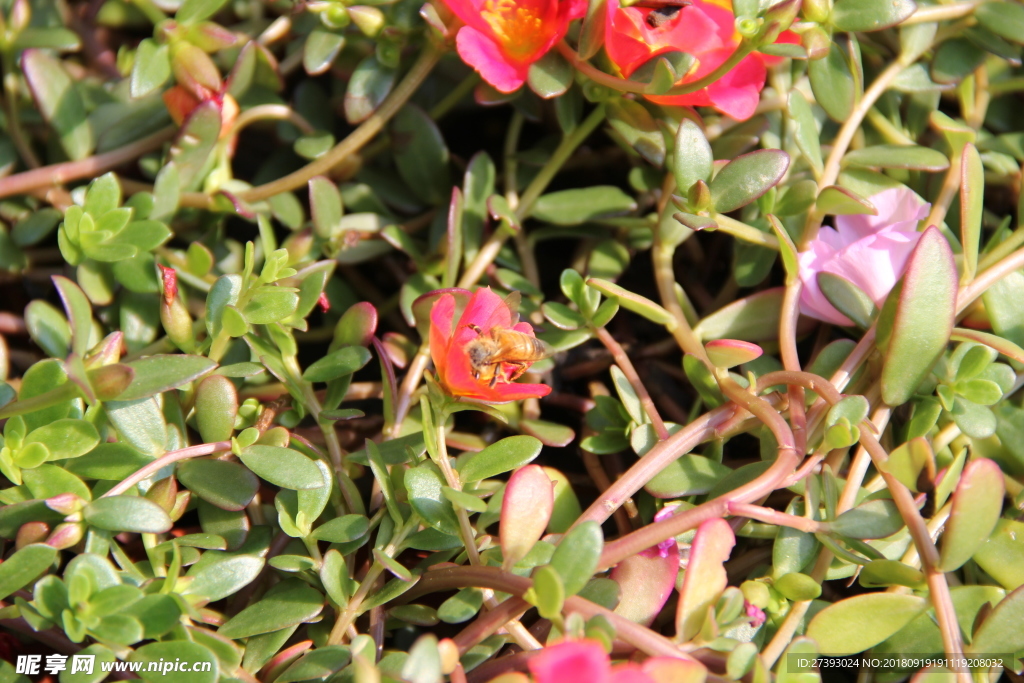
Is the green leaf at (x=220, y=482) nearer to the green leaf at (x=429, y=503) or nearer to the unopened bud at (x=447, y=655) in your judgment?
the green leaf at (x=429, y=503)

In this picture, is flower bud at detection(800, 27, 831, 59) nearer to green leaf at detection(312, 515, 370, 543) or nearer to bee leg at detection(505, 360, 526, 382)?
bee leg at detection(505, 360, 526, 382)

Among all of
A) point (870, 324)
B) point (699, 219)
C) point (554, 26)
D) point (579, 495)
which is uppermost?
point (554, 26)

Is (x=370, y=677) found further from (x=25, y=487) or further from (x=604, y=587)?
(x=25, y=487)

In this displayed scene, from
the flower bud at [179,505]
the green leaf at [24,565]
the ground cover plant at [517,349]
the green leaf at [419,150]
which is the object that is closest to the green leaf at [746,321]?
the ground cover plant at [517,349]

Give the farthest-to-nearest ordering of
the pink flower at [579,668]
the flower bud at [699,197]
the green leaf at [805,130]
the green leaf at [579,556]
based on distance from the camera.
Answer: the green leaf at [805,130]
the flower bud at [699,197]
the green leaf at [579,556]
the pink flower at [579,668]

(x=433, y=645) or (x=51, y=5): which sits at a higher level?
(x=51, y=5)

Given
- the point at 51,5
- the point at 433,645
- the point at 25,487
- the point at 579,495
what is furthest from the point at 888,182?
the point at 51,5
